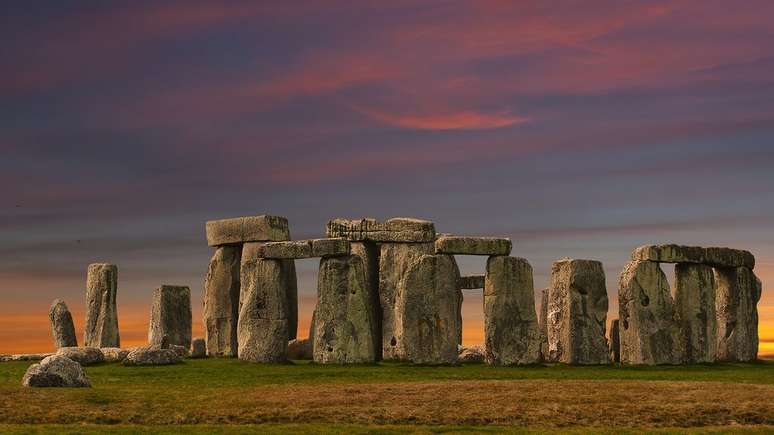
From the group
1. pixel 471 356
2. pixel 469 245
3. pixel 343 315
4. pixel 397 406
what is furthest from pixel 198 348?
pixel 397 406

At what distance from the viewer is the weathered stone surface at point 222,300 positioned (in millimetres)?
36938

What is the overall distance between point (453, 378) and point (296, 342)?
30.8 feet

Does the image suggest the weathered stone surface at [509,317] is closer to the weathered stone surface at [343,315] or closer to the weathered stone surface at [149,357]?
the weathered stone surface at [343,315]

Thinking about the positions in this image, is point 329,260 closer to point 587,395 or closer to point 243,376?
point 243,376

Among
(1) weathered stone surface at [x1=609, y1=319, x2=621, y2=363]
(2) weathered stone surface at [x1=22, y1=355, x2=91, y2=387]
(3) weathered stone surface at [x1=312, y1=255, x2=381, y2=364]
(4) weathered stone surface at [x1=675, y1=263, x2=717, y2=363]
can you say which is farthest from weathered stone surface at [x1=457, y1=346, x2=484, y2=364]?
(2) weathered stone surface at [x1=22, y1=355, x2=91, y2=387]

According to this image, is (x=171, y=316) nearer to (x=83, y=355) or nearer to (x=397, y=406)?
(x=83, y=355)

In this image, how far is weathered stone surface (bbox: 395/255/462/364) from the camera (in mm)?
28562

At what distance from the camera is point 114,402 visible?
2105 cm

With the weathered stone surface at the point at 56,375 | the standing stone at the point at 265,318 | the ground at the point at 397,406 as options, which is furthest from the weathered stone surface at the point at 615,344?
the weathered stone surface at the point at 56,375

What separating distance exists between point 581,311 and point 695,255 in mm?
3744

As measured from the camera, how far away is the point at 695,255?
31.6m

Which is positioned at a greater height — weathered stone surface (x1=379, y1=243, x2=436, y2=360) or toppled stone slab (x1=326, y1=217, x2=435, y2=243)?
toppled stone slab (x1=326, y1=217, x2=435, y2=243)

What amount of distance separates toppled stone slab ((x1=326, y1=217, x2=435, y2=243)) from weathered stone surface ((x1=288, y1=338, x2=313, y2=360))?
3.01 metres

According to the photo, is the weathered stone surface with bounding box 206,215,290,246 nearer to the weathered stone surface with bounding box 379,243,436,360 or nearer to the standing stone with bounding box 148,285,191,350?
the standing stone with bounding box 148,285,191,350
